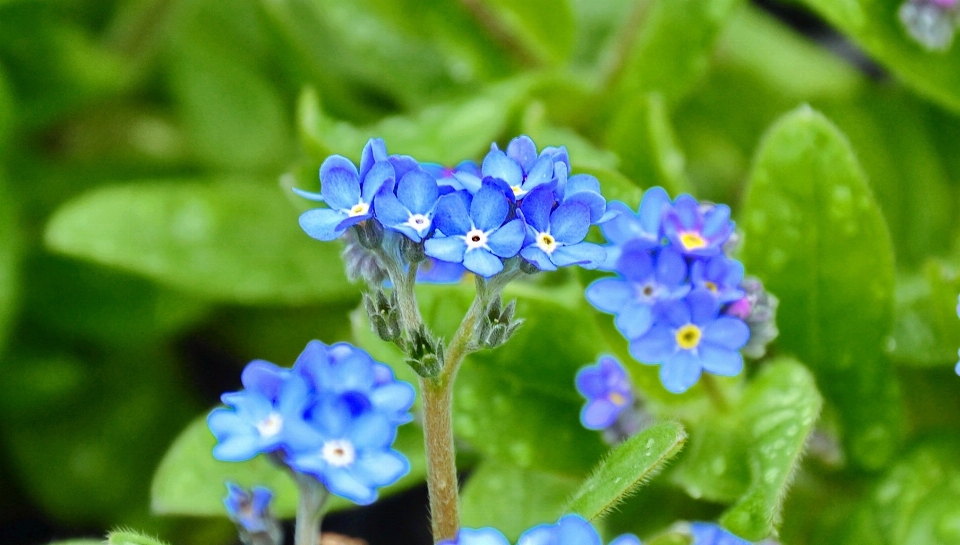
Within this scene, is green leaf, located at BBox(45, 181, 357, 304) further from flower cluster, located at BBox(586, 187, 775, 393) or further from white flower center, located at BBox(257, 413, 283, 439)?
white flower center, located at BBox(257, 413, 283, 439)

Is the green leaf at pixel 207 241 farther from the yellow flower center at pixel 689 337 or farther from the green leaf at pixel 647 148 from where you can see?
the yellow flower center at pixel 689 337

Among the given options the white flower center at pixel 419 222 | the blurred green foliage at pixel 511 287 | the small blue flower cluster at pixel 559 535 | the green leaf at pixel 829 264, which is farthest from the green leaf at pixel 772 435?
the white flower center at pixel 419 222

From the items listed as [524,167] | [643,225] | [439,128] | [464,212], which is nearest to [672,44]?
[439,128]

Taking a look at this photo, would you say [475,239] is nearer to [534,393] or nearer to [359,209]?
[359,209]

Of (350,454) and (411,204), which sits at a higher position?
(411,204)

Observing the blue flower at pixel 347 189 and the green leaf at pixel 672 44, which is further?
the green leaf at pixel 672 44

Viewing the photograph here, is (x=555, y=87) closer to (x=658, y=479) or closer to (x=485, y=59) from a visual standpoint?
(x=485, y=59)

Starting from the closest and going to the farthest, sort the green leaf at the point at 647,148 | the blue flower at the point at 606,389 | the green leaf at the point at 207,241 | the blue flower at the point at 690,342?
the blue flower at the point at 690,342 < the blue flower at the point at 606,389 < the green leaf at the point at 647,148 < the green leaf at the point at 207,241
